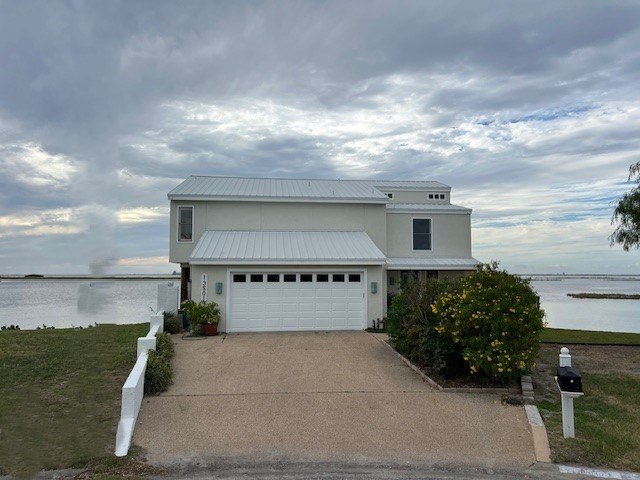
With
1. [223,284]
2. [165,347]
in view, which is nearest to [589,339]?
[223,284]

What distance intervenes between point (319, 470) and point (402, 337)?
6025 mm

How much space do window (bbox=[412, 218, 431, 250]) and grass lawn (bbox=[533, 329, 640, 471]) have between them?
25.2 feet

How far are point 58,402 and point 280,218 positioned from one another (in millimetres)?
11871

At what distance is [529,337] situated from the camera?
9.32 meters

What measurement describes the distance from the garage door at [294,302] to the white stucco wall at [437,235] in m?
4.48

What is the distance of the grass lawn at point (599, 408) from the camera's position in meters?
6.66

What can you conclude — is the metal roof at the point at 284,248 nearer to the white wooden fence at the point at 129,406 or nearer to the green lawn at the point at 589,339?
the green lawn at the point at 589,339

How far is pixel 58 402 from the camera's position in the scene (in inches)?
334

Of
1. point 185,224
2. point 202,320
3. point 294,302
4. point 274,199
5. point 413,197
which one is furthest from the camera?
point 413,197

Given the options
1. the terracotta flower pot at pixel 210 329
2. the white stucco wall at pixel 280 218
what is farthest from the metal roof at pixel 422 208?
the terracotta flower pot at pixel 210 329

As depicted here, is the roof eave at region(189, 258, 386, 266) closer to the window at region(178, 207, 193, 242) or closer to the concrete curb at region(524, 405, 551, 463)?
the window at region(178, 207, 193, 242)

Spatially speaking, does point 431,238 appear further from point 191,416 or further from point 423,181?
point 191,416

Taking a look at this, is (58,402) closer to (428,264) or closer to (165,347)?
(165,347)

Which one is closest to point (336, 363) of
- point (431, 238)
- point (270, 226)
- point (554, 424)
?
point (554, 424)
